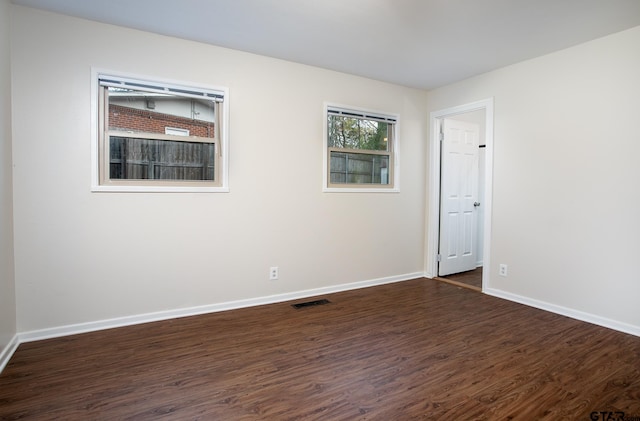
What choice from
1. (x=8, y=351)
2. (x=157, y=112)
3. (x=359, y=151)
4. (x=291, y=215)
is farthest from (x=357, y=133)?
(x=8, y=351)

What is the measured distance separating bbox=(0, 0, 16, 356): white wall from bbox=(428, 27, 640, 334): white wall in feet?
14.7

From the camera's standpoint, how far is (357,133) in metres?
4.19

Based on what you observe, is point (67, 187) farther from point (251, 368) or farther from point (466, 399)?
point (466, 399)

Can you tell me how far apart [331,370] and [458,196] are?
3.48 meters

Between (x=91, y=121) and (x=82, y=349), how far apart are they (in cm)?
181

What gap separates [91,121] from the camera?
276 centimetres

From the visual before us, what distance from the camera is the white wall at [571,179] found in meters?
2.84

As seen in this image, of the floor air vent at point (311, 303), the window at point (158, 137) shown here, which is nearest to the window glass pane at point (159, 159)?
the window at point (158, 137)

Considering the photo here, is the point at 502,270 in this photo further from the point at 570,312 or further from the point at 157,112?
the point at 157,112

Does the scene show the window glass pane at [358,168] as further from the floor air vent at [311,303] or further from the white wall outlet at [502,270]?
the white wall outlet at [502,270]

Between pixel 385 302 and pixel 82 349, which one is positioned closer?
pixel 82 349

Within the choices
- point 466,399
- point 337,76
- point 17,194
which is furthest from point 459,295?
point 17,194

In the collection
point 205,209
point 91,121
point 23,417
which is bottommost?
point 23,417

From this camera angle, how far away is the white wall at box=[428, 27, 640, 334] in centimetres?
284
